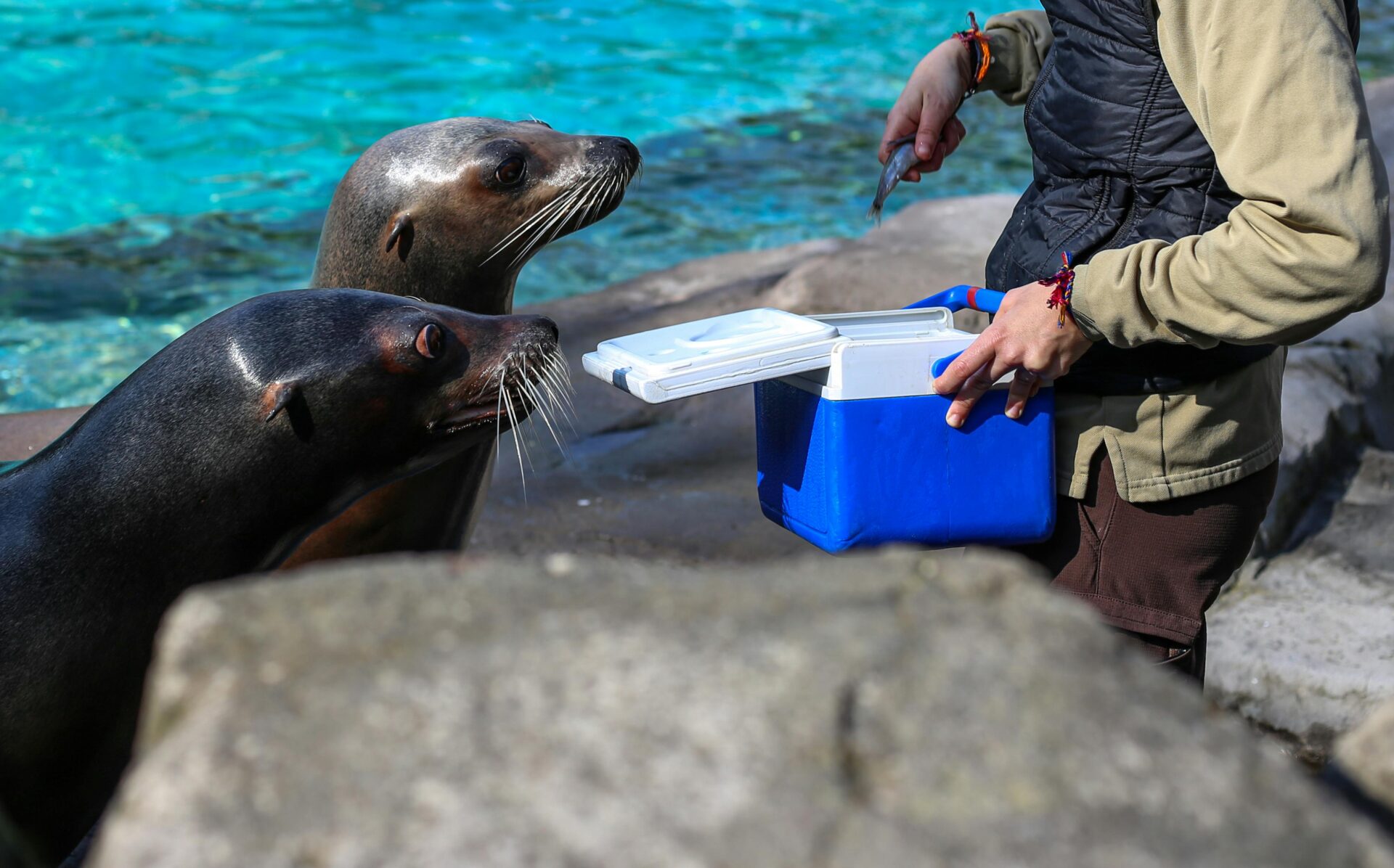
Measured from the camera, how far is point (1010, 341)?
6.68 feet

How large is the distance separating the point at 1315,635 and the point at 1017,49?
5.75 feet

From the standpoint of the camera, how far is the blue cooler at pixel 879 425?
2158 mm

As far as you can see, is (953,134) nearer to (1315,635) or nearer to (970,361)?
(970,361)

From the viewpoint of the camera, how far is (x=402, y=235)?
Result: 341 cm

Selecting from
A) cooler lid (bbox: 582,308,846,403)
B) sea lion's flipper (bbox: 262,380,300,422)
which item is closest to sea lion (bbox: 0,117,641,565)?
sea lion's flipper (bbox: 262,380,300,422)

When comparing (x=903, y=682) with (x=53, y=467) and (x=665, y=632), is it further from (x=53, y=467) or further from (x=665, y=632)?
(x=53, y=467)

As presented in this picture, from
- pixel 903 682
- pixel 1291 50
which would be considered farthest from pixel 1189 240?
pixel 903 682

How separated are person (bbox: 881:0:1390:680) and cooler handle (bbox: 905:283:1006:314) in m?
0.07

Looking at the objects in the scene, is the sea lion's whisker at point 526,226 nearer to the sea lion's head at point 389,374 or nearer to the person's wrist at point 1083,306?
the sea lion's head at point 389,374

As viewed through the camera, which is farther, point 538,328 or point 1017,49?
point 538,328

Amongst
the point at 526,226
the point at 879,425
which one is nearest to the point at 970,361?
the point at 879,425

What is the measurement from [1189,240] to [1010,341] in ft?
1.00

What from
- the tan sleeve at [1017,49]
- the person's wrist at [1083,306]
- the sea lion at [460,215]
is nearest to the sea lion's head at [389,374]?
the sea lion at [460,215]

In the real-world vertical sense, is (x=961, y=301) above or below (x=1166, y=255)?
below
